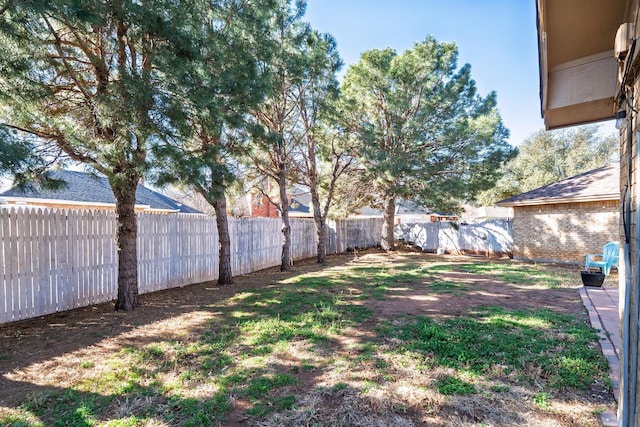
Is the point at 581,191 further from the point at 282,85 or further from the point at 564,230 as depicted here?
the point at 282,85

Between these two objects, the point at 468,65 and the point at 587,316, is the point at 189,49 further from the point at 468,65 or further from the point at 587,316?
the point at 468,65

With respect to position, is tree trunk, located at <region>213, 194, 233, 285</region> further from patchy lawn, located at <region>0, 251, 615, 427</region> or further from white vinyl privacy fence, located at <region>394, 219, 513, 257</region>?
white vinyl privacy fence, located at <region>394, 219, 513, 257</region>

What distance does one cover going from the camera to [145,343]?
4.08 m

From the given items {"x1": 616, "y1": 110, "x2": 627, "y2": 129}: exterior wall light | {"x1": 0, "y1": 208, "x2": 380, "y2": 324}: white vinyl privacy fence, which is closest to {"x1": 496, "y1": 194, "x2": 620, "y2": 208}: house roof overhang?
{"x1": 616, "y1": 110, "x2": 627, "y2": 129}: exterior wall light

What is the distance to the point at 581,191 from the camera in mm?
11312

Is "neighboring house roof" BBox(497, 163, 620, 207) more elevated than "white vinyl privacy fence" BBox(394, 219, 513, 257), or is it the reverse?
"neighboring house roof" BBox(497, 163, 620, 207)

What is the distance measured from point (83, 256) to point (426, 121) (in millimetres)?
12282

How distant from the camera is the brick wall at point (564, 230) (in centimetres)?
1088

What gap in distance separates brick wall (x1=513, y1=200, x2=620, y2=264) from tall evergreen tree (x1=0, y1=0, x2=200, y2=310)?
1304 centimetres

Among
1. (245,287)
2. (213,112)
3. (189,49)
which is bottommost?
(245,287)

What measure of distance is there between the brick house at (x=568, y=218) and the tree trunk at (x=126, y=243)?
13062 mm

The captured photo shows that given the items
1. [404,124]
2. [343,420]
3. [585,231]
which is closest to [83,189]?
[404,124]

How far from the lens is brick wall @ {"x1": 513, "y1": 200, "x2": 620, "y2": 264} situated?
10883 mm

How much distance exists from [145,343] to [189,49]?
167 inches
